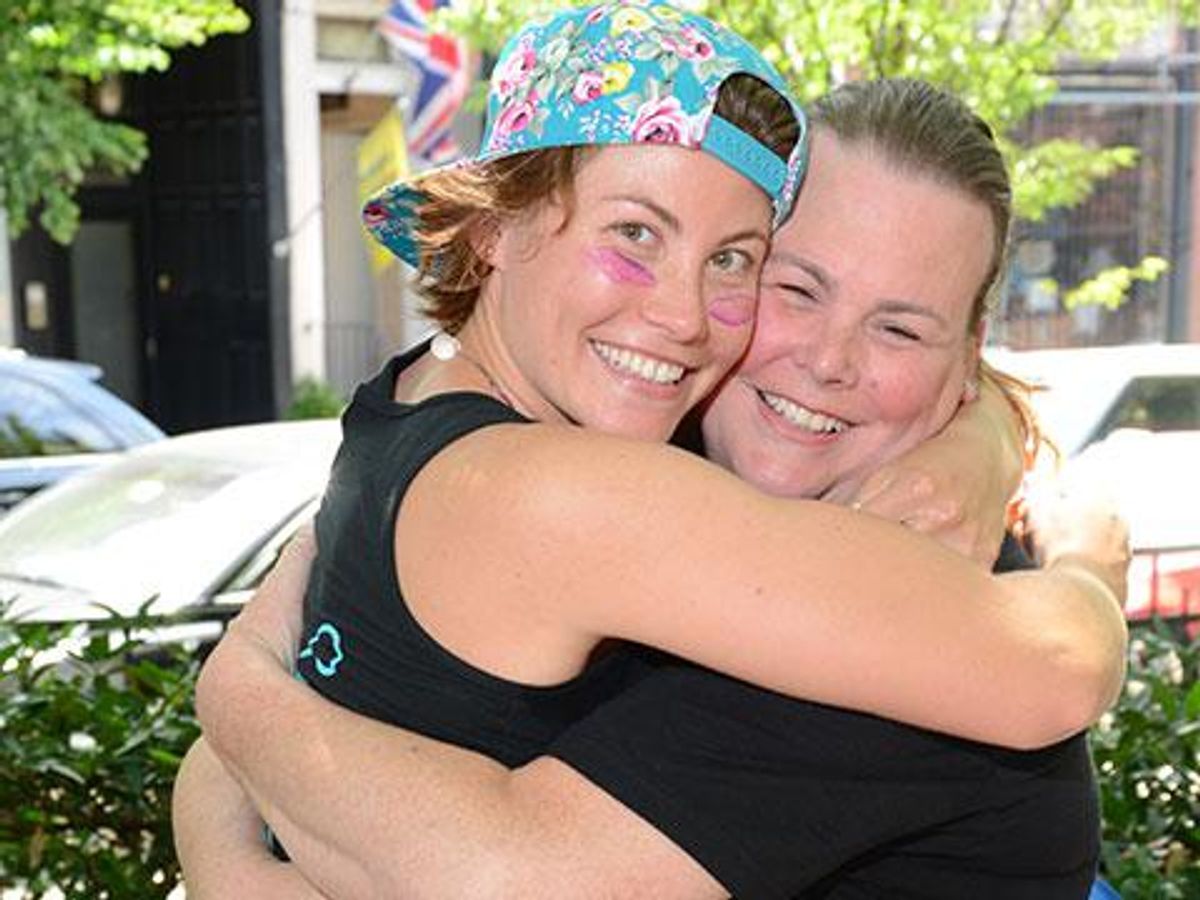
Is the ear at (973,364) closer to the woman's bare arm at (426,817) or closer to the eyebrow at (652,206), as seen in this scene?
the eyebrow at (652,206)

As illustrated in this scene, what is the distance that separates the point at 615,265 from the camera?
1895 mm

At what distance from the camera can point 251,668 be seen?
2.03m

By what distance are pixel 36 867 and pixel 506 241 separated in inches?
64.1

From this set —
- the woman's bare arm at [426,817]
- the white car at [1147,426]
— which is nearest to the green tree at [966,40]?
the white car at [1147,426]

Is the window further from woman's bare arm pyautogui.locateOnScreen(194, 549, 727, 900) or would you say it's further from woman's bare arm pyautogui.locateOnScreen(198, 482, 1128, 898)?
woman's bare arm pyautogui.locateOnScreen(198, 482, 1128, 898)

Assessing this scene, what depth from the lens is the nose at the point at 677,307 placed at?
192 cm

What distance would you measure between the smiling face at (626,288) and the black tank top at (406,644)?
0.55ft

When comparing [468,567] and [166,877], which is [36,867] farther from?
[468,567]

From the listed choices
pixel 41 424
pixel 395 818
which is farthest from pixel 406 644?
pixel 41 424

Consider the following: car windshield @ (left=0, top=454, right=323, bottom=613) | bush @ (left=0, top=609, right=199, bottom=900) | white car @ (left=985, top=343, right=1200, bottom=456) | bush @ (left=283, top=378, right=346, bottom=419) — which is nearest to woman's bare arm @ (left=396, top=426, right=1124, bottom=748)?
bush @ (left=0, top=609, right=199, bottom=900)

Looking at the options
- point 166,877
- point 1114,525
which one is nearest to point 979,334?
point 1114,525

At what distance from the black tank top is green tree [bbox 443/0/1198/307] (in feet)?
22.7

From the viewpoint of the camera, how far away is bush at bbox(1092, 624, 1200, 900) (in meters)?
2.97

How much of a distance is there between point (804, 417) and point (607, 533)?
24.0 inches
